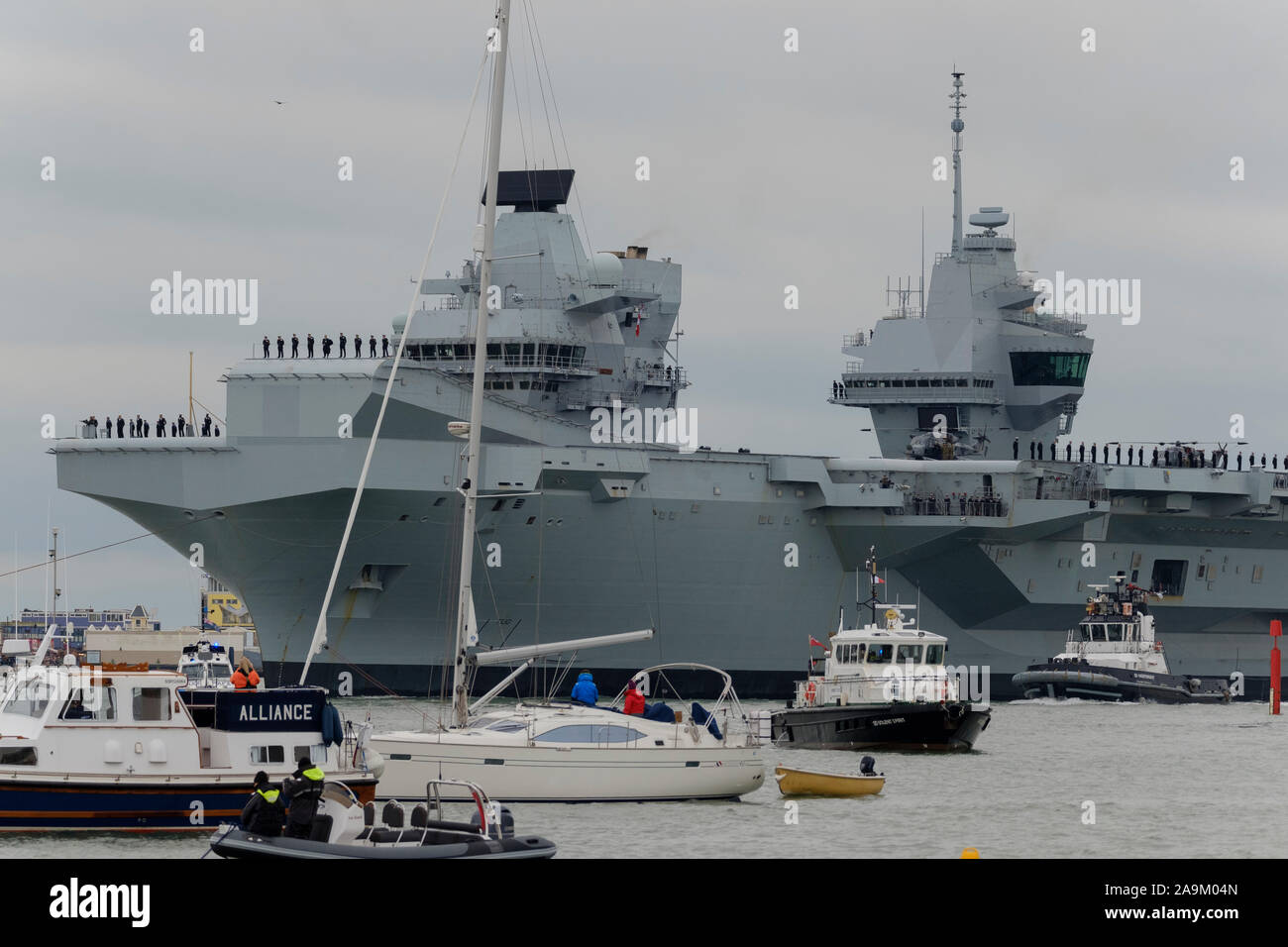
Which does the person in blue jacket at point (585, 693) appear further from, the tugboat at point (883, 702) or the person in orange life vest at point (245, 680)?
the tugboat at point (883, 702)

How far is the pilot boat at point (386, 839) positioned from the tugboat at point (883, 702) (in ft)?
61.0

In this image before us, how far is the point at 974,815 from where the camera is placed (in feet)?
93.4

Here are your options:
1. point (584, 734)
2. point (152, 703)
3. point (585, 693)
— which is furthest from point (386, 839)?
point (585, 693)

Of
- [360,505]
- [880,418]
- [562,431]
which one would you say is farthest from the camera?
[880,418]

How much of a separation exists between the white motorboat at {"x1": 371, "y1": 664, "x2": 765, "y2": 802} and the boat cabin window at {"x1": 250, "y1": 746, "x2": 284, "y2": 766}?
11.5ft

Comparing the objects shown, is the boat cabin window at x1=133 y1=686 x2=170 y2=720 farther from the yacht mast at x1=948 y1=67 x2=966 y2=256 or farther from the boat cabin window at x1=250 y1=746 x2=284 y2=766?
the yacht mast at x1=948 y1=67 x2=966 y2=256

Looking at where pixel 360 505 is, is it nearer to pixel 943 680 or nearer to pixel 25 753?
pixel 943 680

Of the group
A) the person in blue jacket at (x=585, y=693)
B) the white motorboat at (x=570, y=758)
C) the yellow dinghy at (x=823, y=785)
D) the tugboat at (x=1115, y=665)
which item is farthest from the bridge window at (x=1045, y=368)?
the white motorboat at (x=570, y=758)

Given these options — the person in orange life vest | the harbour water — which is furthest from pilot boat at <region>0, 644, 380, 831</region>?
the person in orange life vest

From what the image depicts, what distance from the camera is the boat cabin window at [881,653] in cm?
3947

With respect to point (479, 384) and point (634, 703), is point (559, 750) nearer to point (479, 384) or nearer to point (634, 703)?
point (634, 703)

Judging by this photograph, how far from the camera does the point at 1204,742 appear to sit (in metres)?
43.8
